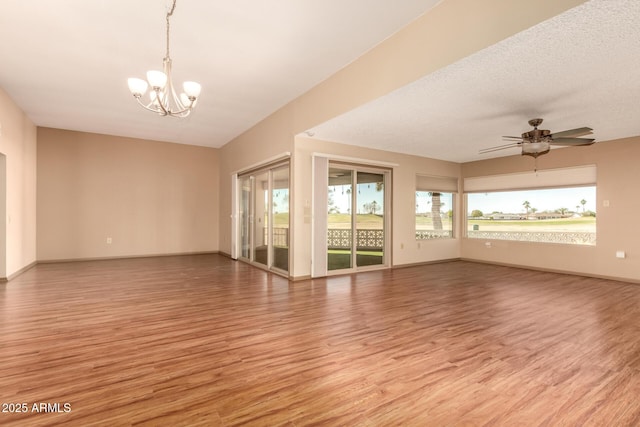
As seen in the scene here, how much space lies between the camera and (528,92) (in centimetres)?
358

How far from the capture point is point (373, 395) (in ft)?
6.71

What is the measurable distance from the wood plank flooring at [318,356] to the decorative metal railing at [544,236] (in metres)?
1.70

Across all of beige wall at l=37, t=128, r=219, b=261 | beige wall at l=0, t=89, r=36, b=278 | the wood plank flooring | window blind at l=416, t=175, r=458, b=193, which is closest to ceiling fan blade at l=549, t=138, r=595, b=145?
the wood plank flooring

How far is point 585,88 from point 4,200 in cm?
869

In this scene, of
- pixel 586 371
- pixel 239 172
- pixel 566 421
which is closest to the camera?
pixel 566 421

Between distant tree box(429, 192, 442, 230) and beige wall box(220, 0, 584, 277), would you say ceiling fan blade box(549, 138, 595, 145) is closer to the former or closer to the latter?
beige wall box(220, 0, 584, 277)

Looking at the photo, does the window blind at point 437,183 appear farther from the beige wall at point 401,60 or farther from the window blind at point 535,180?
the beige wall at point 401,60

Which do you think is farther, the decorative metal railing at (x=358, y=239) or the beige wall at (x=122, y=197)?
the beige wall at (x=122, y=197)

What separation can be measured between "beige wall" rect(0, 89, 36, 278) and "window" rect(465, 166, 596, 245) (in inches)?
396

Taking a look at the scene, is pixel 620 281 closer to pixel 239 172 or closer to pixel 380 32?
pixel 380 32

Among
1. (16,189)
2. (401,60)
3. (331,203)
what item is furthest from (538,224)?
(16,189)

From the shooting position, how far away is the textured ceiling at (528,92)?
93.7 inches

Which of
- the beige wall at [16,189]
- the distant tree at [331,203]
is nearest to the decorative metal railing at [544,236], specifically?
the distant tree at [331,203]

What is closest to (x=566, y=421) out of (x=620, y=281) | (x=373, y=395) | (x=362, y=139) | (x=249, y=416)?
(x=373, y=395)
